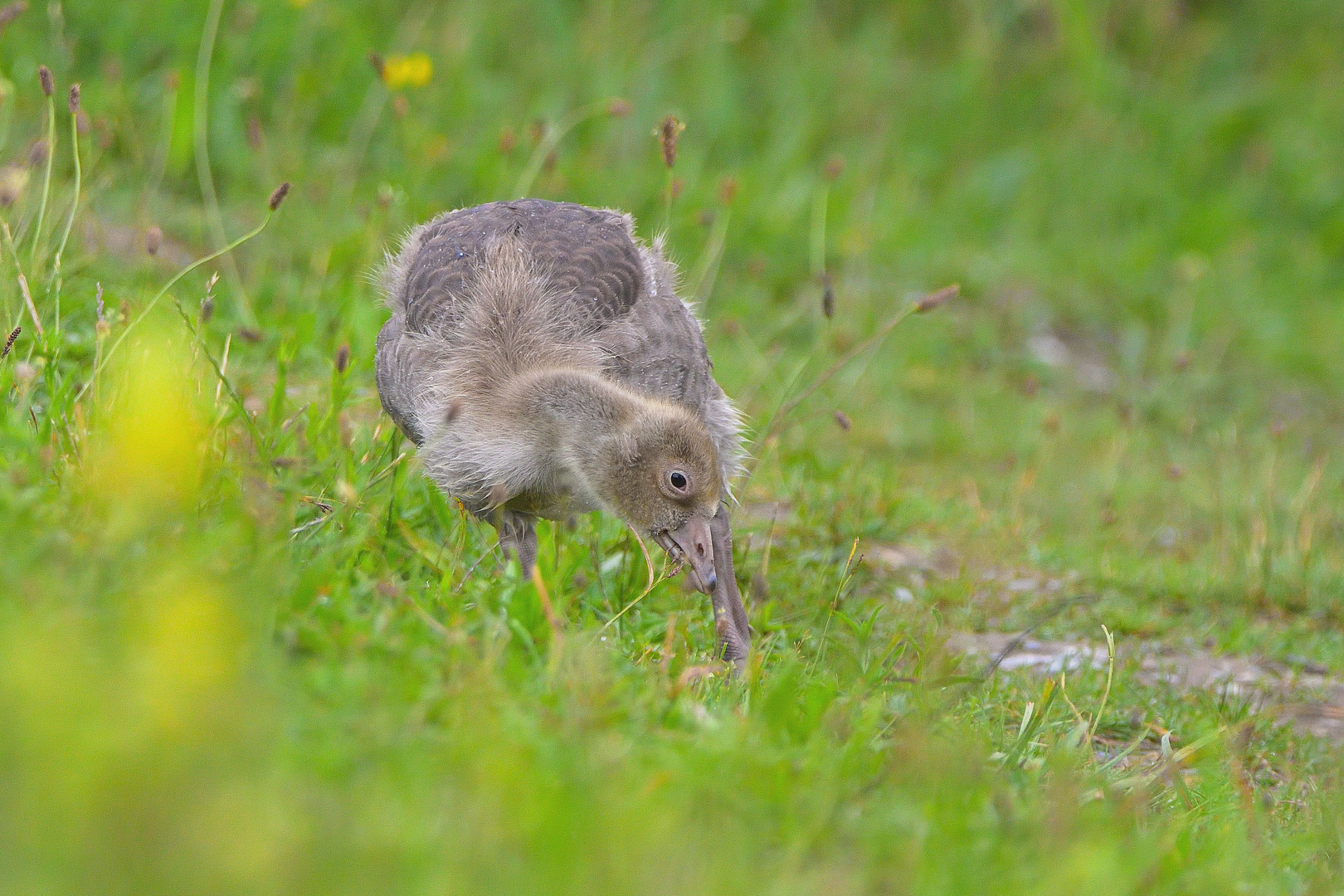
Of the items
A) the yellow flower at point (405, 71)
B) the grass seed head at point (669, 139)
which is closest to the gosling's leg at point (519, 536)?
the grass seed head at point (669, 139)

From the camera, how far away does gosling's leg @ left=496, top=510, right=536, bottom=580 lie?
448 cm

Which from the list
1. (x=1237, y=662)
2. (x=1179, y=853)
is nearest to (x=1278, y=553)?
(x=1237, y=662)

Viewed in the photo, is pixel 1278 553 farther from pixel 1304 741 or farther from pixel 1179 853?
pixel 1179 853

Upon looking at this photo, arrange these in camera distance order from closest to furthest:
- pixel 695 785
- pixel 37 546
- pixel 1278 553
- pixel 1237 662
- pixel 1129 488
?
pixel 695 785 < pixel 37 546 < pixel 1237 662 < pixel 1278 553 < pixel 1129 488

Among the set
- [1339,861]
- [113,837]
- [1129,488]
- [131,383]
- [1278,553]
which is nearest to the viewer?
[113,837]

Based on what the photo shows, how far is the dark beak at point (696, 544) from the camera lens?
13.8 feet

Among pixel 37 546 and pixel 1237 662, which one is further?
pixel 1237 662

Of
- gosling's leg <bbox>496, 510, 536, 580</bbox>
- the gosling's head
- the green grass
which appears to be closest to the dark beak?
the gosling's head

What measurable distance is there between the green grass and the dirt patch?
0.13 m

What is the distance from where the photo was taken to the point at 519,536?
4.59 m

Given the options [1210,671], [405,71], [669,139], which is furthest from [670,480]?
[405,71]

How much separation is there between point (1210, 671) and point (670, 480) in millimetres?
2383

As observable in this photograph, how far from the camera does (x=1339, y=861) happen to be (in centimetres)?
340

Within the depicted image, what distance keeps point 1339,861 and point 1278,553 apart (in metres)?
3.16
